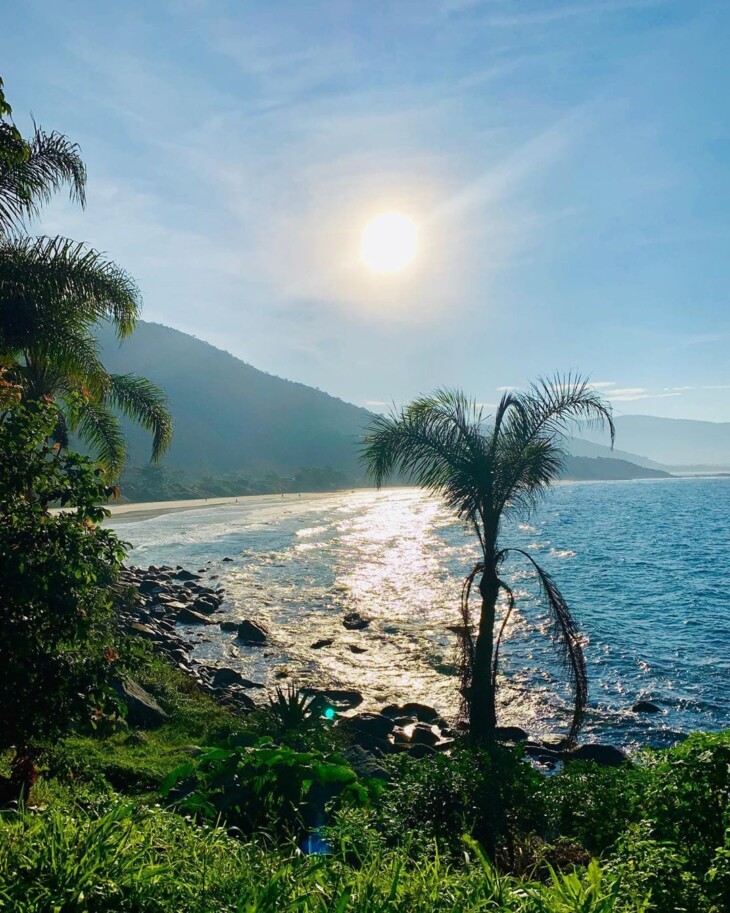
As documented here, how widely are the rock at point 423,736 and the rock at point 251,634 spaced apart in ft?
28.9

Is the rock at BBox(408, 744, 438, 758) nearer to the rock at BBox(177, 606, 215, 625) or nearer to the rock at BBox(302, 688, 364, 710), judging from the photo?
the rock at BBox(302, 688, 364, 710)

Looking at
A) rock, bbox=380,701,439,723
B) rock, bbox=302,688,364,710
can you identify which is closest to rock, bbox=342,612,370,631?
rock, bbox=302,688,364,710

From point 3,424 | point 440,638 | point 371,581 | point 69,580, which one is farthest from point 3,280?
point 371,581

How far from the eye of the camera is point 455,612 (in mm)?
28203

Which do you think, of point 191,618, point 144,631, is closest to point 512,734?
point 144,631

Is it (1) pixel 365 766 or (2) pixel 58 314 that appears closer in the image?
(1) pixel 365 766

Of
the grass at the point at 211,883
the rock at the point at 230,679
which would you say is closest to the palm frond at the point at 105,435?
the rock at the point at 230,679

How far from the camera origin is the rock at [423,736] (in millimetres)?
13977

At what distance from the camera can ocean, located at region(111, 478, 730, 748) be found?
17.8 metres

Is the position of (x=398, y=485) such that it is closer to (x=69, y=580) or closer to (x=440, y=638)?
(x=440, y=638)

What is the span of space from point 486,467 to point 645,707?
10.1 m

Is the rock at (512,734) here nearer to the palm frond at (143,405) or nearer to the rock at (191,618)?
the palm frond at (143,405)

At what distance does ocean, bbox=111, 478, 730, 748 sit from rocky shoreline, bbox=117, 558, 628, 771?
0.64 m

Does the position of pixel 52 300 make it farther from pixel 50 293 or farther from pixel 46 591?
pixel 46 591
